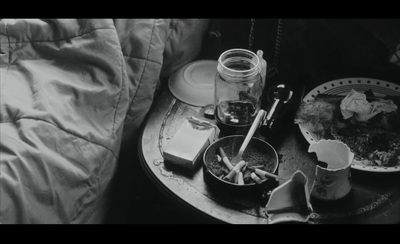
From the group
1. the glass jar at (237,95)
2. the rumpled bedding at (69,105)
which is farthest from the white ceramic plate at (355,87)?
the rumpled bedding at (69,105)

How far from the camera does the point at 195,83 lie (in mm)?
1278

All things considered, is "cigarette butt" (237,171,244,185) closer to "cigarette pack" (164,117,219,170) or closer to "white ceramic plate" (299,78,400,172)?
"cigarette pack" (164,117,219,170)

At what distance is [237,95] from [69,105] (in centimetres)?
41

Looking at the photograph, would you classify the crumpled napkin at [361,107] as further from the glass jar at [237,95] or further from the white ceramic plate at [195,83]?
the white ceramic plate at [195,83]

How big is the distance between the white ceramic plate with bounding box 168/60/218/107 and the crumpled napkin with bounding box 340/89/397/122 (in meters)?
0.34

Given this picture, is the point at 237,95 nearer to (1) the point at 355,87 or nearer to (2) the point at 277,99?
(2) the point at 277,99

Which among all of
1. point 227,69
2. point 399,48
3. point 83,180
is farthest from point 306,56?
point 83,180

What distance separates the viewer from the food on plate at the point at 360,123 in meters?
1.07

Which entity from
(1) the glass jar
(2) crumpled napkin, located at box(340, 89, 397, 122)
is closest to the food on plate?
(2) crumpled napkin, located at box(340, 89, 397, 122)

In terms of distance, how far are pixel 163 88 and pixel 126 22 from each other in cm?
20

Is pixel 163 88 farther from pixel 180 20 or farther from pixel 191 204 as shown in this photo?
pixel 191 204

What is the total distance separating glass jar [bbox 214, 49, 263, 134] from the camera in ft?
3.74

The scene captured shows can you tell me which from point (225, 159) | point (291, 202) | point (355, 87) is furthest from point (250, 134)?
point (355, 87)

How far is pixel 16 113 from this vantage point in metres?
0.96
